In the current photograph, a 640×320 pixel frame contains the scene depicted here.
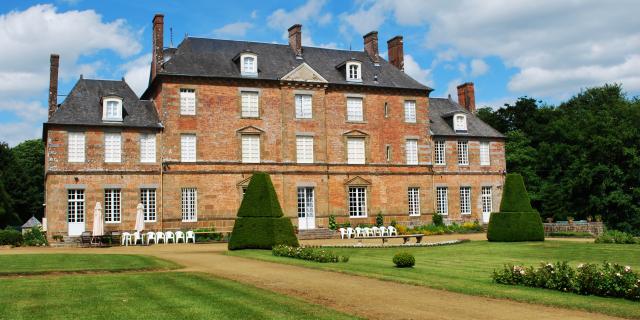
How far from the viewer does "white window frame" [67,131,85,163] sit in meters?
32.8

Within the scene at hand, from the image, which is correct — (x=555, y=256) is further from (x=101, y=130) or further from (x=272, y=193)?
(x=101, y=130)

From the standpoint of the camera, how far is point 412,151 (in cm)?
4066

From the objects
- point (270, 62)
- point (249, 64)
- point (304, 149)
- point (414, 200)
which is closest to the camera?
point (249, 64)

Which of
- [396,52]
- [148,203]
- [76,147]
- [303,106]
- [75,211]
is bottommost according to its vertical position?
[75,211]

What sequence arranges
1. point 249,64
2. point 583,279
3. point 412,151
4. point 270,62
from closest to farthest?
point 583,279, point 249,64, point 270,62, point 412,151

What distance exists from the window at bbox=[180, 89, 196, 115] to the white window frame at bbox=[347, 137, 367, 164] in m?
9.82

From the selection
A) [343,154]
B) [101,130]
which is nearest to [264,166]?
[343,154]

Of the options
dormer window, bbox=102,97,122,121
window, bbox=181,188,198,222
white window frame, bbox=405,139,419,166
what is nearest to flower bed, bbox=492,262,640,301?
window, bbox=181,188,198,222

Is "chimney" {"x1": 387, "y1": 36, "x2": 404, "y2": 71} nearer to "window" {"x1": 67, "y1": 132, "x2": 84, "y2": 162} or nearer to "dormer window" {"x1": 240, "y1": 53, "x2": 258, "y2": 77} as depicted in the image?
"dormer window" {"x1": 240, "y1": 53, "x2": 258, "y2": 77}

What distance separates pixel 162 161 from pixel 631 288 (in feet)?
89.3

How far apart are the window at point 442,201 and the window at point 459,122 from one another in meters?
4.38

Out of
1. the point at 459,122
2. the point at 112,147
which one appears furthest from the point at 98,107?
the point at 459,122

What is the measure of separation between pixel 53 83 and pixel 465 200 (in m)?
26.6

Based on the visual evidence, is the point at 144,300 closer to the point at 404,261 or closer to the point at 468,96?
the point at 404,261
